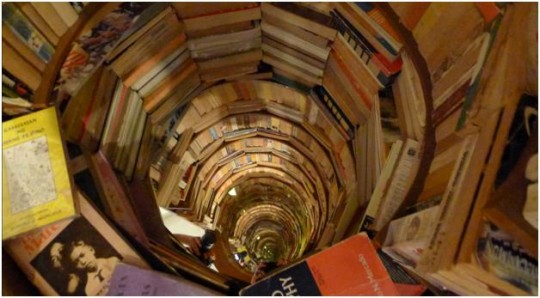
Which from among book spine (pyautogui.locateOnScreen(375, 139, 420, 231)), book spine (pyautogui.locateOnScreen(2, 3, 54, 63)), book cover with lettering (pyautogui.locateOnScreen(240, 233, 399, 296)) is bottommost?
book cover with lettering (pyautogui.locateOnScreen(240, 233, 399, 296))

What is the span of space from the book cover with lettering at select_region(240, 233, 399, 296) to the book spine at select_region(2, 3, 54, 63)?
0.79 metres

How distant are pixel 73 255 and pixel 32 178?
0.73ft

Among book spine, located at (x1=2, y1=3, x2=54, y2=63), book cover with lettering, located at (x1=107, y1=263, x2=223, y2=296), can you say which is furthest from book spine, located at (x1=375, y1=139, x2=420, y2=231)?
book spine, located at (x1=2, y1=3, x2=54, y2=63)

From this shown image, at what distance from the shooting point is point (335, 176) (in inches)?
103

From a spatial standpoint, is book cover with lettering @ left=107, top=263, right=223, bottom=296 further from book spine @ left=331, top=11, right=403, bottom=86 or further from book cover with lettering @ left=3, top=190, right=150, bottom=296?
book spine @ left=331, top=11, right=403, bottom=86

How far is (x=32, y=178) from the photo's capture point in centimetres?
110

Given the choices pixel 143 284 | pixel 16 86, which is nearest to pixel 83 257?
pixel 143 284

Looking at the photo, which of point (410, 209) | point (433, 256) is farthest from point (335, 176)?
point (433, 256)

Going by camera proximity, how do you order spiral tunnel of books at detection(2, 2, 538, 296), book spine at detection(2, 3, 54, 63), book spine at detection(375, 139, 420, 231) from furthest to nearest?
book spine at detection(375, 139, 420, 231), book spine at detection(2, 3, 54, 63), spiral tunnel of books at detection(2, 2, 538, 296)

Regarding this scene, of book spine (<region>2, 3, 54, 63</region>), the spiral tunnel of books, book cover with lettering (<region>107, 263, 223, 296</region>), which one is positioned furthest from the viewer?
book cover with lettering (<region>107, 263, 223, 296</region>)

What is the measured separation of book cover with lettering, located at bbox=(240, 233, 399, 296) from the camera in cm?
116

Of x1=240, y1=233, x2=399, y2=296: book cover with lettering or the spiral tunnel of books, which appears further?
x1=240, y1=233, x2=399, y2=296: book cover with lettering

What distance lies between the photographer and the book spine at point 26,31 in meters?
1.02

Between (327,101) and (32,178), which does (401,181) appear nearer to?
(327,101)
